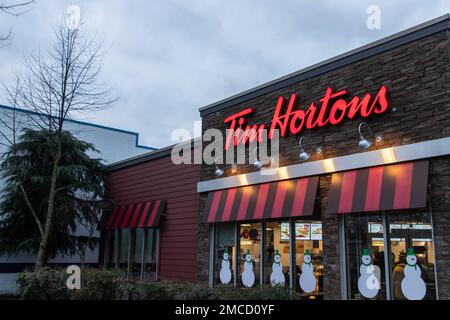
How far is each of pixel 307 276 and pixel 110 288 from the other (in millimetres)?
4503

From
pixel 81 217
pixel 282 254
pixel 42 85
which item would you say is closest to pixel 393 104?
pixel 282 254

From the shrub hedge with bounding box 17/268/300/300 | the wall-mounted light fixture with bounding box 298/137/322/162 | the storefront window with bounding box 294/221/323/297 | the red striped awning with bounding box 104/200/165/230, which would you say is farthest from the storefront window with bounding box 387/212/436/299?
the red striped awning with bounding box 104/200/165/230

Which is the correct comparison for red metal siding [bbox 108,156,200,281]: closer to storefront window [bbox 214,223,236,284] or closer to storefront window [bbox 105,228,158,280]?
storefront window [bbox 105,228,158,280]

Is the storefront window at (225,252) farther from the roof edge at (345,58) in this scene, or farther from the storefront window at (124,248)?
the storefront window at (124,248)

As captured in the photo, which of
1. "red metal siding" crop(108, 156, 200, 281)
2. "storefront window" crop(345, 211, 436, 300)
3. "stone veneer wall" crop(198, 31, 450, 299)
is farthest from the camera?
"red metal siding" crop(108, 156, 200, 281)

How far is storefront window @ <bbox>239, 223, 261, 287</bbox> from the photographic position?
40.2ft

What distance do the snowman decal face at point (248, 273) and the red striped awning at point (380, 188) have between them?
327cm

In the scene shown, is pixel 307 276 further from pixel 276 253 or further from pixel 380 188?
pixel 380 188

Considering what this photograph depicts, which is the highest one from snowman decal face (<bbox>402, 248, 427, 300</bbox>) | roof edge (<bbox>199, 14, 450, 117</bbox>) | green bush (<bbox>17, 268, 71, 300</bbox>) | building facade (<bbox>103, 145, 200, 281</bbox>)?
roof edge (<bbox>199, 14, 450, 117</bbox>)

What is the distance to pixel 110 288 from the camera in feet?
33.1

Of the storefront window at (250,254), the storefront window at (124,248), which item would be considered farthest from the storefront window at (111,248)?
the storefront window at (250,254)

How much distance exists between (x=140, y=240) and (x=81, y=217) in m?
2.78

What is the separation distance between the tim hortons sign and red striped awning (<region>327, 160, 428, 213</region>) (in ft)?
4.28

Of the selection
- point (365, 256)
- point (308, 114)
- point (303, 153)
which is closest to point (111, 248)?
point (303, 153)
